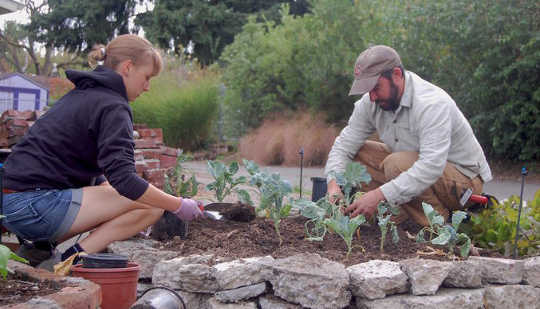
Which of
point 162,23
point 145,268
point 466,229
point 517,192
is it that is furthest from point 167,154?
point 162,23


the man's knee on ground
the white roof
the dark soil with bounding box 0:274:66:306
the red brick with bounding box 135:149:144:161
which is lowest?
the dark soil with bounding box 0:274:66:306

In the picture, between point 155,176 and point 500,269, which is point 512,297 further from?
point 155,176

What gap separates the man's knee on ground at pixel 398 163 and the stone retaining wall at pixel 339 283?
0.81 m

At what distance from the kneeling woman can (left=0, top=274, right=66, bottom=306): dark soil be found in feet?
2.25

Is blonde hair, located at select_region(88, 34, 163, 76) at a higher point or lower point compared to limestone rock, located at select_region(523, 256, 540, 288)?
higher

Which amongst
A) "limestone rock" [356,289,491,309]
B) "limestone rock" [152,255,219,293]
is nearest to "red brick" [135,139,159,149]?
"limestone rock" [152,255,219,293]

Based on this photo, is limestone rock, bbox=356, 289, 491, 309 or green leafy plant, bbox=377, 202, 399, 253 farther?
green leafy plant, bbox=377, 202, 399, 253

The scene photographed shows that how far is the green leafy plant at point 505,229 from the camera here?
3154mm

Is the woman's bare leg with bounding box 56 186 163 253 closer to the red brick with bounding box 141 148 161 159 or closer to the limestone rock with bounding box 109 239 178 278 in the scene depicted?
the limestone rock with bounding box 109 239 178 278

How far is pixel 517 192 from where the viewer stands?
7.46 meters

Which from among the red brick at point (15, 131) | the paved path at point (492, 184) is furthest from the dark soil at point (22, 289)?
the paved path at point (492, 184)

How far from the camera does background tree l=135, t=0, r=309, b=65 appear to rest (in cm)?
2334

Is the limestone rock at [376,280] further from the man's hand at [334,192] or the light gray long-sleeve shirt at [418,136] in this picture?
the man's hand at [334,192]

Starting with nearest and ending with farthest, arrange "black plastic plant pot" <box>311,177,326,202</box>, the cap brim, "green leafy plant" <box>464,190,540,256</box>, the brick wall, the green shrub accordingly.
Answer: "green leafy plant" <box>464,190,540,256</box> < the cap brim < "black plastic plant pot" <box>311,177,326,202</box> < the brick wall < the green shrub
